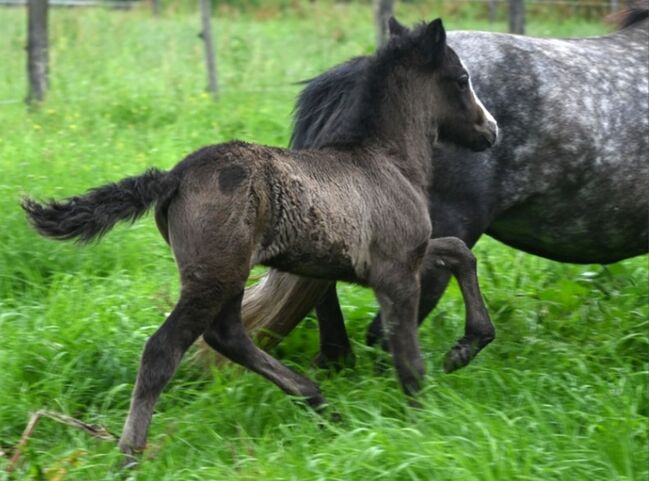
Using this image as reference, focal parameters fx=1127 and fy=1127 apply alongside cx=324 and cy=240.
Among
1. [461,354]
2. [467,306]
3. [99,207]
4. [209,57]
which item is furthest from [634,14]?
[209,57]

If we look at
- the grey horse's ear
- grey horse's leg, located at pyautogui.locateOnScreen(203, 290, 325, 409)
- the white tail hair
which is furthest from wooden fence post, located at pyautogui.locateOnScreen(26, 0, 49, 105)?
grey horse's leg, located at pyautogui.locateOnScreen(203, 290, 325, 409)

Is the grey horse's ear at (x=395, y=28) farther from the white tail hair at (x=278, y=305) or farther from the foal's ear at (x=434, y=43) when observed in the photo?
the white tail hair at (x=278, y=305)

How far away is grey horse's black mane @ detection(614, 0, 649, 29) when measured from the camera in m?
6.22

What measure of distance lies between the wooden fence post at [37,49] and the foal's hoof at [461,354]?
583cm

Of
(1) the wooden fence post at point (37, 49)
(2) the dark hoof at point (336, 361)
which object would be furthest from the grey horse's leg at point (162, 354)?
(1) the wooden fence post at point (37, 49)

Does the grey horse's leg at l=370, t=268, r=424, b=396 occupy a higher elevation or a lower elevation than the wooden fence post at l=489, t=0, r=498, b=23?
higher

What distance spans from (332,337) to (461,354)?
649 millimetres

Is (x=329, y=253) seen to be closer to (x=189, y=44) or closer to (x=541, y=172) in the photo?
(x=541, y=172)

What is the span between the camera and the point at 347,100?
5113 mm

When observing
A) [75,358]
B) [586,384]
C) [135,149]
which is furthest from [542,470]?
[135,149]

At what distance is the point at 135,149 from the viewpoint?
8.62 m

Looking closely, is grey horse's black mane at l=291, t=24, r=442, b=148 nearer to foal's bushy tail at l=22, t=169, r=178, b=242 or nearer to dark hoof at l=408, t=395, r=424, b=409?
foal's bushy tail at l=22, t=169, r=178, b=242

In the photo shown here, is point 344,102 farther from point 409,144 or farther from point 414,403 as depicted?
point 414,403

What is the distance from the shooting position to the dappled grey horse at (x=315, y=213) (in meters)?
4.25
